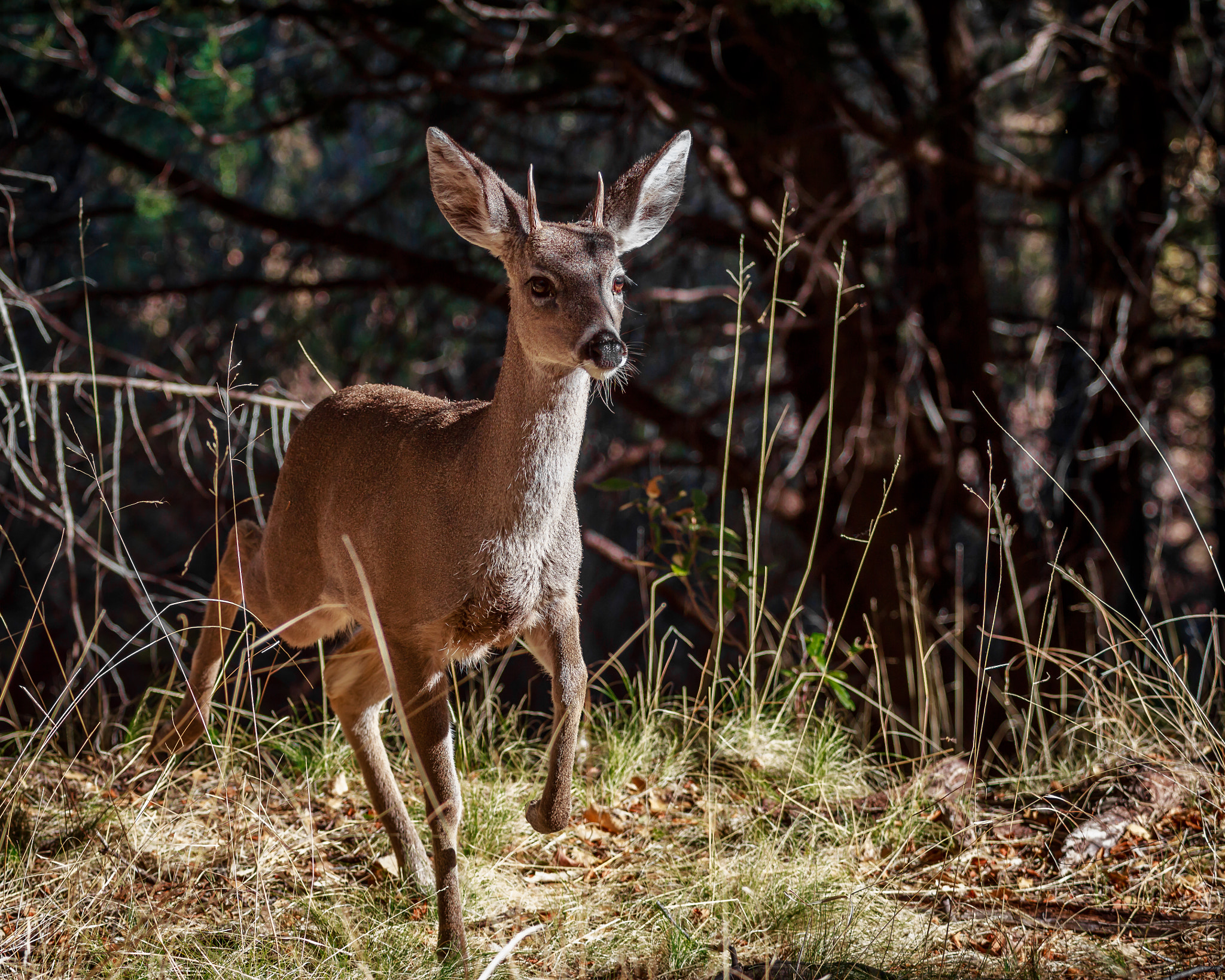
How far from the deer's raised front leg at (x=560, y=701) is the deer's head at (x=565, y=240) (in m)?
0.72

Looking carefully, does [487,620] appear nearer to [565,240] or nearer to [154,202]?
[565,240]

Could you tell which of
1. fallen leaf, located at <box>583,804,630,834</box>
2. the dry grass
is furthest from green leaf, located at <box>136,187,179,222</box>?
fallen leaf, located at <box>583,804,630,834</box>

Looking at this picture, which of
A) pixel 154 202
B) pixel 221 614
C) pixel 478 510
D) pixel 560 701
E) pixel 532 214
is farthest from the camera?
pixel 154 202

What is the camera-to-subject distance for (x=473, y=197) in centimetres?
345

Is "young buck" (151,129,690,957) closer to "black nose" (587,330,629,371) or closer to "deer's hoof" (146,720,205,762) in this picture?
"black nose" (587,330,629,371)

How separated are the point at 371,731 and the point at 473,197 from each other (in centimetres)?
165

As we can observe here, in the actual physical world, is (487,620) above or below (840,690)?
above

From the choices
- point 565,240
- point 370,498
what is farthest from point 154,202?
point 565,240

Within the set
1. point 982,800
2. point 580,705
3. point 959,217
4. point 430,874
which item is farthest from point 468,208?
point 959,217

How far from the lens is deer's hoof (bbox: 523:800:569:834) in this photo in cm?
321

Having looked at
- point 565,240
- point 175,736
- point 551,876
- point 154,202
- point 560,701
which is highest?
point 154,202

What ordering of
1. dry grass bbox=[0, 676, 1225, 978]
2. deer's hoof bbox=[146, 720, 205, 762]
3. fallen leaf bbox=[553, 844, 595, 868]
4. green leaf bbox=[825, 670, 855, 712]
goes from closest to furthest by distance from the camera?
1. dry grass bbox=[0, 676, 1225, 978]
2. fallen leaf bbox=[553, 844, 595, 868]
3. green leaf bbox=[825, 670, 855, 712]
4. deer's hoof bbox=[146, 720, 205, 762]

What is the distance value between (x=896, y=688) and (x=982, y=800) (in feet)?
12.0

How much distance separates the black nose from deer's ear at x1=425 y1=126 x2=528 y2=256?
2.00ft
